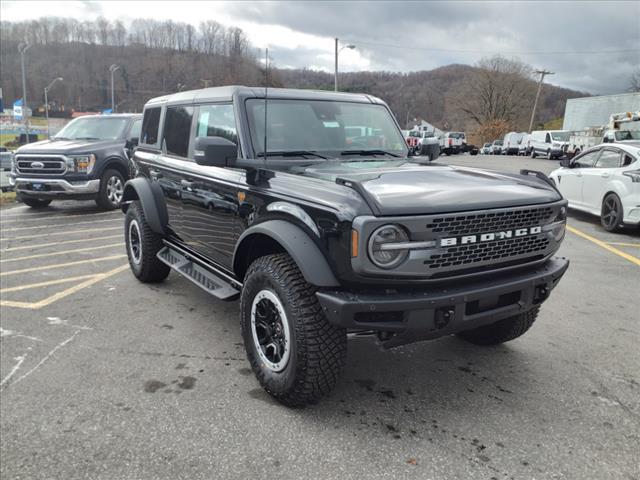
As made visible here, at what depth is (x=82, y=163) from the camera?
10.2 metres

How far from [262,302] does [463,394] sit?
1.42m

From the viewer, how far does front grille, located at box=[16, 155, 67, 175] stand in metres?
10.1

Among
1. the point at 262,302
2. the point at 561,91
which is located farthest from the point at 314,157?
the point at 561,91

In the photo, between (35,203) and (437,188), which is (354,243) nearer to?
(437,188)

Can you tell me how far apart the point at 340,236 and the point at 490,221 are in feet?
2.84

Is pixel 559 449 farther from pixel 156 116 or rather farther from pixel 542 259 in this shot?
pixel 156 116

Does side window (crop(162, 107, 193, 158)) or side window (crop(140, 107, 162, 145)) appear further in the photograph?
side window (crop(140, 107, 162, 145))

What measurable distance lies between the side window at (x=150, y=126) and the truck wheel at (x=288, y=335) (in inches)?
115

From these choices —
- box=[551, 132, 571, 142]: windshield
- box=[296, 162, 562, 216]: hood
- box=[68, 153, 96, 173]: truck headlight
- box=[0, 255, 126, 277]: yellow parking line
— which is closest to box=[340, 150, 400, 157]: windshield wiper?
box=[296, 162, 562, 216]: hood

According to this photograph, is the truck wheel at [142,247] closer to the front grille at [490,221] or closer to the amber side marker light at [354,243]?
the amber side marker light at [354,243]

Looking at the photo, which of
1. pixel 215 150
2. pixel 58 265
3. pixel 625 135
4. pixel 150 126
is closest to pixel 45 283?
pixel 58 265

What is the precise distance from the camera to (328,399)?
3213mm

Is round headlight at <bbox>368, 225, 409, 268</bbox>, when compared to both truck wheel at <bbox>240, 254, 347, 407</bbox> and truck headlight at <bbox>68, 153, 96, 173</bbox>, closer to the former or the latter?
truck wheel at <bbox>240, 254, 347, 407</bbox>

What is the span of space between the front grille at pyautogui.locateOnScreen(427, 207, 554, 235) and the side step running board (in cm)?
173
